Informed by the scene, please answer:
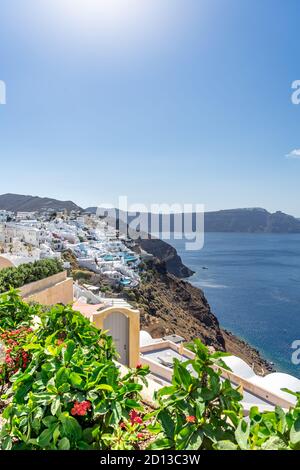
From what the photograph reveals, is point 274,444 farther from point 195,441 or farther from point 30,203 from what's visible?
point 30,203

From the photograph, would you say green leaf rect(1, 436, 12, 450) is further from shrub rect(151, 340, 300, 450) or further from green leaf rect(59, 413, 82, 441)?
shrub rect(151, 340, 300, 450)

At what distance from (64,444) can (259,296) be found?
4816 centimetres

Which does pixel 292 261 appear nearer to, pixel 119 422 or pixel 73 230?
pixel 73 230

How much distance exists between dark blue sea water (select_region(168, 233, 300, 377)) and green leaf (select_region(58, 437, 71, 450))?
2938cm

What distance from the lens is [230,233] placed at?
153500 millimetres

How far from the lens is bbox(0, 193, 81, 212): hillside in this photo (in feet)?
325

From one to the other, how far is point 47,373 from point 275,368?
30.3m

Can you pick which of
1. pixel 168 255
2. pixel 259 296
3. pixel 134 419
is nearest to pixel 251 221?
pixel 168 255

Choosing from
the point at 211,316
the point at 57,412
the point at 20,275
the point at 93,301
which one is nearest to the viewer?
the point at 57,412

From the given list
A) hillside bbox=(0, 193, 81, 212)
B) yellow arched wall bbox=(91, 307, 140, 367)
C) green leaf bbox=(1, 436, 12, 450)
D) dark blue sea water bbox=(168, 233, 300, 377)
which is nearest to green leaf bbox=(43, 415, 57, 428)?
green leaf bbox=(1, 436, 12, 450)

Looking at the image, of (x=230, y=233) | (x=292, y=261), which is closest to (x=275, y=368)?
(x=292, y=261)

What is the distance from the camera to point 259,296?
1826 inches

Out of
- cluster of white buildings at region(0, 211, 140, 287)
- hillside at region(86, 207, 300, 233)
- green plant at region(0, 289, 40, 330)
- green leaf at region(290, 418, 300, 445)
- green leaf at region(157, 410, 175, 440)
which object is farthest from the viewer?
hillside at region(86, 207, 300, 233)
